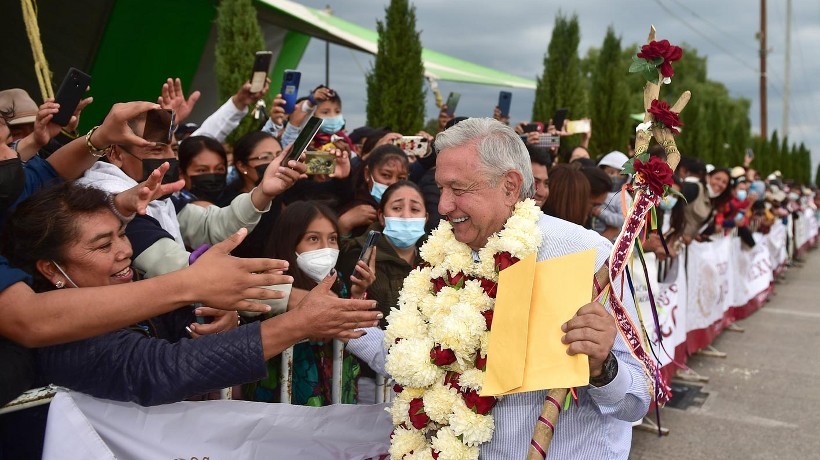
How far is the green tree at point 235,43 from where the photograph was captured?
1075cm

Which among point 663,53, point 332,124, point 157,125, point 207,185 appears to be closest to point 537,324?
point 663,53

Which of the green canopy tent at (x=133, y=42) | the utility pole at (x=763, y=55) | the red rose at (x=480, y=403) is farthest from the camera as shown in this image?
the utility pole at (x=763, y=55)

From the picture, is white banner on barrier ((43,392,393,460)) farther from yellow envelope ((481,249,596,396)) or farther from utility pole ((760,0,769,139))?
utility pole ((760,0,769,139))

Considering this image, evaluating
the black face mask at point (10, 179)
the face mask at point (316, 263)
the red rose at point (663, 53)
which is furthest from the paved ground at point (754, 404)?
the black face mask at point (10, 179)

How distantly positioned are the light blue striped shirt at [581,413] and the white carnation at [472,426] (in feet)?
0.15

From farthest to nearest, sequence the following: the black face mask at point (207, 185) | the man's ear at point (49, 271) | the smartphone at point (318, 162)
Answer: the smartphone at point (318, 162)
the black face mask at point (207, 185)
the man's ear at point (49, 271)

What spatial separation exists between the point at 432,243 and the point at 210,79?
487 inches

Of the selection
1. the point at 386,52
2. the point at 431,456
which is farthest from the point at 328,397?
the point at 386,52

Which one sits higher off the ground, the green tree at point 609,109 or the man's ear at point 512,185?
the green tree at point 609,109

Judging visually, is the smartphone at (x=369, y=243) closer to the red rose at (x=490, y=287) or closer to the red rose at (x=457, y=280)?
the red rose at (x=457, y=280)

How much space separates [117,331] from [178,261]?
55cm

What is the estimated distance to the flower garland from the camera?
234 cm

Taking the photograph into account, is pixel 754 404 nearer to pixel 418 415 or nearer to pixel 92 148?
pixel 418 415

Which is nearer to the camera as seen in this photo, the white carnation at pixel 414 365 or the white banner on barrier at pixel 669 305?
the white carnation at pixel 414 365
